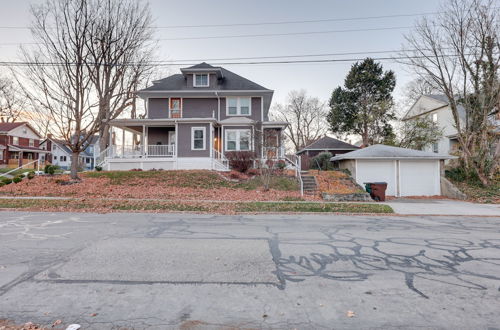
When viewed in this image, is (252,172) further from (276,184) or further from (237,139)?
A: (237,139)

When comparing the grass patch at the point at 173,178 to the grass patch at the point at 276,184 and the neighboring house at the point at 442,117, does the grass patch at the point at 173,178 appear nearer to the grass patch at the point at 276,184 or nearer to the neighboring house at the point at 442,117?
the grass patch at the point at 276,184

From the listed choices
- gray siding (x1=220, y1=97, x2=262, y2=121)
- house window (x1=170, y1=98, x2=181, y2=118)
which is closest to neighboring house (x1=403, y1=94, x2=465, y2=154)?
gray siding (x1=220, y1=97, x2=262, y2=121)

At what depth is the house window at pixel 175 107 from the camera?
22672 mm

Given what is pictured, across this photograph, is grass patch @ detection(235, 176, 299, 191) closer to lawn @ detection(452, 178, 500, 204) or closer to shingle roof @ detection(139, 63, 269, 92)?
shingle roof @ detection(139, 63, 269, 92)

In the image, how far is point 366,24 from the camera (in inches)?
571

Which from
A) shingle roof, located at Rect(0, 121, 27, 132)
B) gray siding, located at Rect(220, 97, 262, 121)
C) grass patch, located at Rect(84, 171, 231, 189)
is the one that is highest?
shingle roof, located at Rect(0, 121, 27, 132)

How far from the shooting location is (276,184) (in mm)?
16094

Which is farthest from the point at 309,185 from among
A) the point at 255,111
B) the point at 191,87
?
the point at 191,87

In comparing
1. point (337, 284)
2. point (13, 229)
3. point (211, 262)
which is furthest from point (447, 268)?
point (13, 229)

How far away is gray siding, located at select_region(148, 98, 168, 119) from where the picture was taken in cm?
2270

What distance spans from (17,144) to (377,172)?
5031 centimetres

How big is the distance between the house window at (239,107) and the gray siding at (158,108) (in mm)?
5532

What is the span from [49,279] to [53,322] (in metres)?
1.37

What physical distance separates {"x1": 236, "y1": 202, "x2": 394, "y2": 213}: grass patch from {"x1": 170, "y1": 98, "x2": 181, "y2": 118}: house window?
46.2 ft
